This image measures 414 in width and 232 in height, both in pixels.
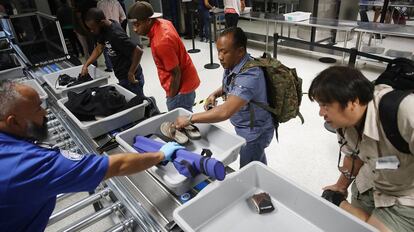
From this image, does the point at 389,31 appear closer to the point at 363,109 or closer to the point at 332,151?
the point at 332,151

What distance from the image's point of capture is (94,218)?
51.3 inches

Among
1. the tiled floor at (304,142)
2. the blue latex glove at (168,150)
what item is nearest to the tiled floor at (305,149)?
the tiled floor at (304,142)

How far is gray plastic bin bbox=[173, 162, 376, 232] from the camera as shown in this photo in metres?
1.12

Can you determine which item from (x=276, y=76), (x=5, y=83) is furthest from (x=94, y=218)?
(x=276, y=76)

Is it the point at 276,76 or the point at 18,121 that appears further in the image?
the point at 276,76

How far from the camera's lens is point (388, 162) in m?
1.13

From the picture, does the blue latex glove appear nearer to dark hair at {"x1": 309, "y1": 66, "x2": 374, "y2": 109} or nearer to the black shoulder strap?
dark hair at {"x1": 309, "y1": 66, "x2": 374, "y2": 109}

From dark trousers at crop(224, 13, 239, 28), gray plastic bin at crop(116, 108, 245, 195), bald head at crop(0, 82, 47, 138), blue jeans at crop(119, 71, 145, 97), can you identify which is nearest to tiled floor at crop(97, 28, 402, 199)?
gray plastic bin at crop(116, 108, 245, 195)

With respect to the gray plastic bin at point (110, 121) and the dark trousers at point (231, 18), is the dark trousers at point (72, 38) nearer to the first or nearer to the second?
the dark trousers at point (231, 18)

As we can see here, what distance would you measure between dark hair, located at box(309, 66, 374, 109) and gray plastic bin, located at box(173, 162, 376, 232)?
1.31ft

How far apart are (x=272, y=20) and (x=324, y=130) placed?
333 centimetres

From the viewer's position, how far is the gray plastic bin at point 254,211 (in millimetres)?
1119

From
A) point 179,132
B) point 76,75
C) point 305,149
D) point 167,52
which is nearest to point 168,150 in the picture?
point 179,132

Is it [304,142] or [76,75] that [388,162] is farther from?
[76,75]
